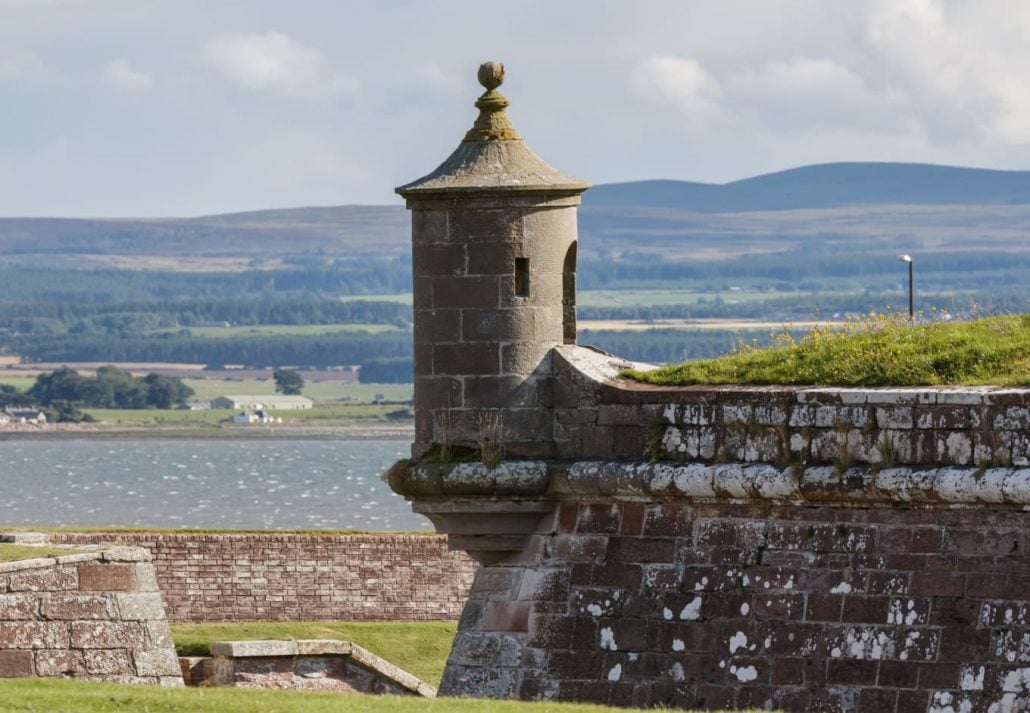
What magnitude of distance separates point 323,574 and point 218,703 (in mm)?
16004

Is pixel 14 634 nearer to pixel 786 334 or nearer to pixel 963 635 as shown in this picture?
pixel 786 334

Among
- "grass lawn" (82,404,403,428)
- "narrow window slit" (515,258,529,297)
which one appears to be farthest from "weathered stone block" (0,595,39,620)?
"grass lawn" (82,404,403,428)

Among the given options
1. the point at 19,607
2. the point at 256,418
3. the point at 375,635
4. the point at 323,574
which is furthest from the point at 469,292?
the point at 256,418

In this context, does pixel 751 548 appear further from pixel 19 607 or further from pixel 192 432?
pixel 192 432

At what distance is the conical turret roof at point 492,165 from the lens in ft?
59.7

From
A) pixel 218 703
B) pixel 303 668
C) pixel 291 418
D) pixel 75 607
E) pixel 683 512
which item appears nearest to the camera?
pixel 218 703

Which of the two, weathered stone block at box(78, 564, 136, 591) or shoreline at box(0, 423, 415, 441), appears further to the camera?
shoreline at box(0, 423, 415, 441)

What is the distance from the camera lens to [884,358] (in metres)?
17.1

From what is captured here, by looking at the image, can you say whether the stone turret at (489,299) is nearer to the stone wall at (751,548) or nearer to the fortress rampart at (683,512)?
the fortress rampart at (683,512)

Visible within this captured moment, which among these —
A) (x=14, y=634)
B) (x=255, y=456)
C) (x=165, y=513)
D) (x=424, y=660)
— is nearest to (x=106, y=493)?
(x=165, y=513)

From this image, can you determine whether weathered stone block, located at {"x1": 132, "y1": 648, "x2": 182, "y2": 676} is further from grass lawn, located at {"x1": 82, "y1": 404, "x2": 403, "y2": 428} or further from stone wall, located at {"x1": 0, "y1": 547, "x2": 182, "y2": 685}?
grass lawn, located at {"x1": 82, "y1": 404, "x2": 403, "y2": 428}

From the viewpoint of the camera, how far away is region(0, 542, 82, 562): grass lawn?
21.1 m

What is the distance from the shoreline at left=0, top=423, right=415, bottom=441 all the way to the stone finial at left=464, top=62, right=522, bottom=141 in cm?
15448

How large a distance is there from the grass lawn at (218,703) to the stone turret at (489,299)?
257 cm
